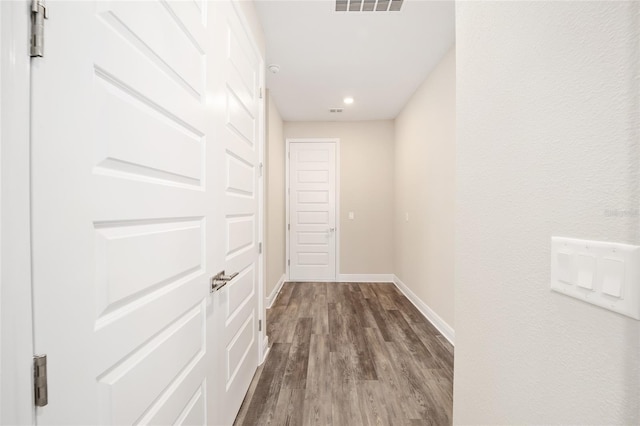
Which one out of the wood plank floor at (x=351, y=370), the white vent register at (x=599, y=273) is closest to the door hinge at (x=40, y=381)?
the white vent register at (x=599, y=273)

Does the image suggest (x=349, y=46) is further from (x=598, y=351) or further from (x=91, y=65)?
(x=598, y=351)

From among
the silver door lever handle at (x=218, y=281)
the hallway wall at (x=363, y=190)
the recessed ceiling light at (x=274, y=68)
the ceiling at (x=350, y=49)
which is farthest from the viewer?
the hallway wall at (x=363, y=190)

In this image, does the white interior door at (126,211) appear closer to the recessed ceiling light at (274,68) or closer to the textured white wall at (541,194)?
the textured white wall at (541,194)

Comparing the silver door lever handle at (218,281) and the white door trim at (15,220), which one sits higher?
the white door trim at (15,220)

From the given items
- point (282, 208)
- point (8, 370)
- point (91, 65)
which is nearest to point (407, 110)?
point (282, 208)

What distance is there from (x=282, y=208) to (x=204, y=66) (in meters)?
3.38

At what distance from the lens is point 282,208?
177 inches

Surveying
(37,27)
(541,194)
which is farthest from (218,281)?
(541,194)

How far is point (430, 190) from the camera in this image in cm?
312

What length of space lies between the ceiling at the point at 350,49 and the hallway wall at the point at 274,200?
0.41 meters

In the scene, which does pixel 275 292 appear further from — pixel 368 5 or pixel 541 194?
pixel 541 194

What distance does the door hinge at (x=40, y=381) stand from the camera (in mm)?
498

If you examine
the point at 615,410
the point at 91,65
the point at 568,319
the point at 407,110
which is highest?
the point at 407,110

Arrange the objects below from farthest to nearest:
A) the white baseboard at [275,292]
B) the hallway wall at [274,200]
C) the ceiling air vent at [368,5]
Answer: the white baseboard at [275,292], the hallway wall at [274,200], the ceiling air vent at [368,5]
